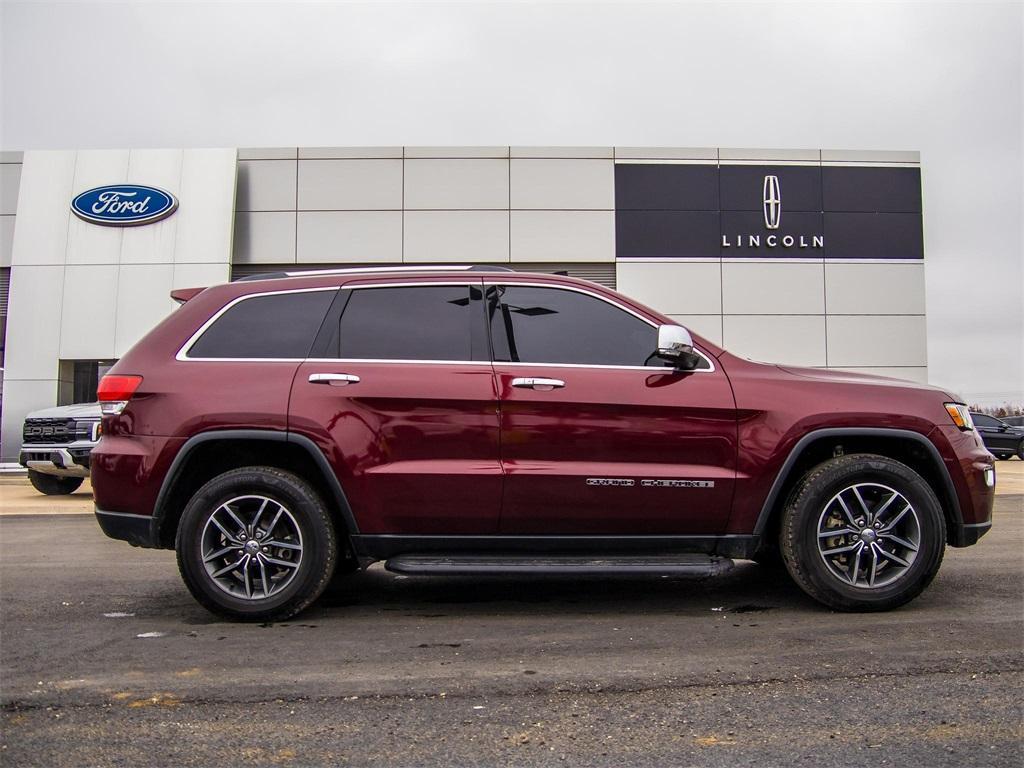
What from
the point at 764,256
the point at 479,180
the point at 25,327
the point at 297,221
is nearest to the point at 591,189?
the point at 479,180

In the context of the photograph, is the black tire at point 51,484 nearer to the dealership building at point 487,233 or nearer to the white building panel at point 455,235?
the dealership building at point 487,233

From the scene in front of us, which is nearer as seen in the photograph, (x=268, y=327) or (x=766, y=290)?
(x=268, y=327)

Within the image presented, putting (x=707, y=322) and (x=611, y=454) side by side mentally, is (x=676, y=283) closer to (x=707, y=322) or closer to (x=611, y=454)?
(x=707, y=322)

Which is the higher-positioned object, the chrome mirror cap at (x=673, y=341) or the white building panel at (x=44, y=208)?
the white building panel at (x=44, y=208)

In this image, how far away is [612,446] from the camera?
14.6ft

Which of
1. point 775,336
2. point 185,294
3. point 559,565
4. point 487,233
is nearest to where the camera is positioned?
point 559,565

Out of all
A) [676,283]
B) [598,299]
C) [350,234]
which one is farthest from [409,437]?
[350,234]

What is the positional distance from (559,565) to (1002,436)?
2428 centimetres

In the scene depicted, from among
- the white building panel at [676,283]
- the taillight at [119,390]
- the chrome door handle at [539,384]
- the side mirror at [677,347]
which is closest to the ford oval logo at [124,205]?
the white building panel at [676,283]

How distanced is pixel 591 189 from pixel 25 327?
1619 centimetres

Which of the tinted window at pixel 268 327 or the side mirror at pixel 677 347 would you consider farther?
the tinted window at pixel 268 327

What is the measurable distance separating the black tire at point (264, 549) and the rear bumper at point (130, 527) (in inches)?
7.8

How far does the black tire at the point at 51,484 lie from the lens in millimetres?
12727

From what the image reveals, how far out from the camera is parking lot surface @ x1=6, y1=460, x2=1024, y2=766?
2.78 m
